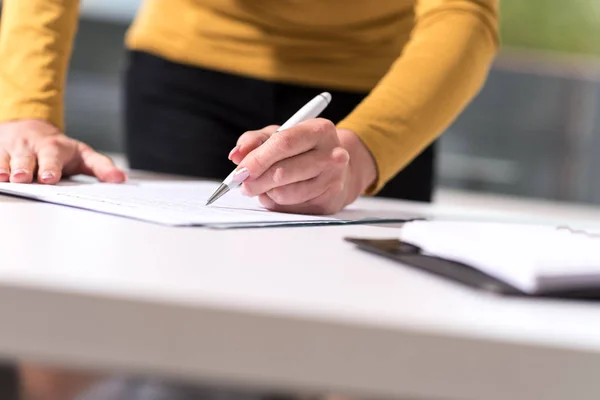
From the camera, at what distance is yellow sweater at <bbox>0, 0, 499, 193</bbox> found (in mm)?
943

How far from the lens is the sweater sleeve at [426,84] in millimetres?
913

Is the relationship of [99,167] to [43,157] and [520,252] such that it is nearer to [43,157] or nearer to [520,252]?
[43,157]

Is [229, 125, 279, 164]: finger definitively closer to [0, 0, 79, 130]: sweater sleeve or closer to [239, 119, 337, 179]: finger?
[239, 119, 337, 179]: finger

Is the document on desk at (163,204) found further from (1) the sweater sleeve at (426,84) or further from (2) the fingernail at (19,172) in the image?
(1) the sweater sleeve at (426,84)

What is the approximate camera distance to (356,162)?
875 mm

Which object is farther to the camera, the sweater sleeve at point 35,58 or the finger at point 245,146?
the sweater sleeve at point 35,58

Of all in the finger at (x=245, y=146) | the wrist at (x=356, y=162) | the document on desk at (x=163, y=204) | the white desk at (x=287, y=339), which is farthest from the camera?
the wrist at (x=356, y=162)

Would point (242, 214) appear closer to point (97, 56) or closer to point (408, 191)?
point (408, 191)

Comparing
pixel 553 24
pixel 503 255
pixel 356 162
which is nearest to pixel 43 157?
pixel 356 162

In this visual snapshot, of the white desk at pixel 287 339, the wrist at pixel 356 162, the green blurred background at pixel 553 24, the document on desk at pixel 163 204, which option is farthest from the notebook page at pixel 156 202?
the green blurred background at pixel 553 24

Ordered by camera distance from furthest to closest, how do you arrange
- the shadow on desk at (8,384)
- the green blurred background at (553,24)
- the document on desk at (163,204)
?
the green blurred background at (553,24), the document on desk at (163,204), the shadow on desk at (8,384)

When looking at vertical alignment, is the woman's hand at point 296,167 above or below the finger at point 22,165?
above

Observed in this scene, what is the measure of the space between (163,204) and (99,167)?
0.21m

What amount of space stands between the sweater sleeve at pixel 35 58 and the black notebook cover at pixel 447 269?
0.54 meters
